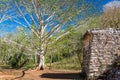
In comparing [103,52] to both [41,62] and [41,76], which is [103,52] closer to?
[41,76]

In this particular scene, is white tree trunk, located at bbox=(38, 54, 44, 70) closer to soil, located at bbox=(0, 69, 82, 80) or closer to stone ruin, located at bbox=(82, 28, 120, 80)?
soil, located at bbox=(0, 69, 82, 80)

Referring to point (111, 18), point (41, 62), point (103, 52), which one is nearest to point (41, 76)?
point (103, 52)

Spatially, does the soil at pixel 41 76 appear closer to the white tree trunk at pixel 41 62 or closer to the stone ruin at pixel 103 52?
Answer: the stone ruin at pixel 103 52

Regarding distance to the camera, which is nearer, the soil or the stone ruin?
the stone ruin

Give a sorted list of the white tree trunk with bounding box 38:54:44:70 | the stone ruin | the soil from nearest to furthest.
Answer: the stone ruin < the soil < the white tree trunk with bounding box 38:54:44:70

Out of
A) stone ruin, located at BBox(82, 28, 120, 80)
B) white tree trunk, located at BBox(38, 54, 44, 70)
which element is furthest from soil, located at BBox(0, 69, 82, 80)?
white tree trunk, located at BBox(38, 54, 44, 70)

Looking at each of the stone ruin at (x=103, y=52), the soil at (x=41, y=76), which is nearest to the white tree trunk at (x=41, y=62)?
the soil at (x=41, y=76)

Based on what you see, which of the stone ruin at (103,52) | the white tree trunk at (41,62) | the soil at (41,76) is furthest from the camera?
the white tree trunk at (41,62)

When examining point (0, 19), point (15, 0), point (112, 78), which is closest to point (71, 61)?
point (0, 19)

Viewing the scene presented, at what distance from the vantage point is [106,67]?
13766 mm

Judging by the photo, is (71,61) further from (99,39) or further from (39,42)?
(99,39)

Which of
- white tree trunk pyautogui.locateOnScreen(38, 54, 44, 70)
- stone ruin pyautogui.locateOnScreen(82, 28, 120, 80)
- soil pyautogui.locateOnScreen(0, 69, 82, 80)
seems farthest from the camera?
white tree trunk pyautogui.locateOnScreen(38, 54, 44, 70)

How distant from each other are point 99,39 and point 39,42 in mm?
9377

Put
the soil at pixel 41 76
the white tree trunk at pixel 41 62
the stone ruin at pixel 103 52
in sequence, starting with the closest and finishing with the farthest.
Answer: the stone ruin at pixel 103 52 < the soil at pixel 41 76 < the white tree trunk at pixel 41 62
